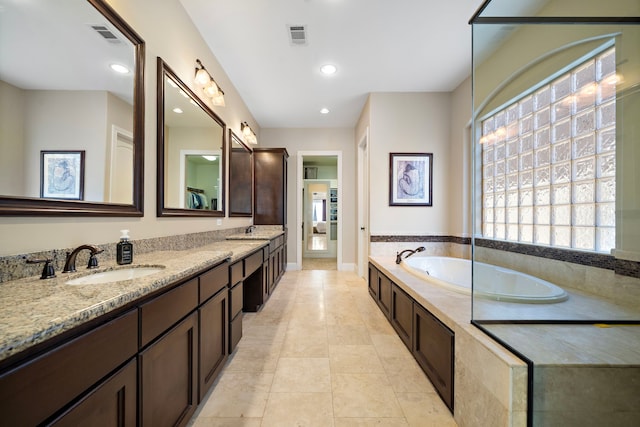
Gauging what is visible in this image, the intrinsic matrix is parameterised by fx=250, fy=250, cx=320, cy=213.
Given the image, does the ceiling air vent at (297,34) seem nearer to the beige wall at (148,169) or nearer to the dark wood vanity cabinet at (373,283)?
the beige wall at (148,169)

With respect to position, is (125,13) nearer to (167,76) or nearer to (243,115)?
(167,76)

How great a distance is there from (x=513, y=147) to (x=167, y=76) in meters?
2.84

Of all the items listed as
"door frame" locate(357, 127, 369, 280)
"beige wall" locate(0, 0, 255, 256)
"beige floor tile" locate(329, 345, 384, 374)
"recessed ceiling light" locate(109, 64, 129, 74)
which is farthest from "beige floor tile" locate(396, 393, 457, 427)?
"door frame" locate(357, 127, 369, 280)

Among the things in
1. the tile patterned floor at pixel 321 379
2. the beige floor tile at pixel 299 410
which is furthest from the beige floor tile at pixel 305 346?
the beige floor tile at pixel 299 410

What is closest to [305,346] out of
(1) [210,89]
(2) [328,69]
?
(1) [210,89]

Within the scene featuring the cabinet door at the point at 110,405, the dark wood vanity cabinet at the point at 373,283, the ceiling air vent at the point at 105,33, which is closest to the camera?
the cabinet door at the point at 110,405

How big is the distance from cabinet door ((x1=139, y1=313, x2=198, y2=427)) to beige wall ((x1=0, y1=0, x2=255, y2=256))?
658mm

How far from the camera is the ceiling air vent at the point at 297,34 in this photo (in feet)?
7.63

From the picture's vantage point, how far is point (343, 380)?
1.67 m

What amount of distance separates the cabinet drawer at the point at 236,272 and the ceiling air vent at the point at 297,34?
7.16ft

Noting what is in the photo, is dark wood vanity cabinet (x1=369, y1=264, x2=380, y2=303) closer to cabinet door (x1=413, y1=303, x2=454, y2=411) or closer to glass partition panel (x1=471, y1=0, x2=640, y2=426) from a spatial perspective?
cabinet door (x1=413, y1=303, x2=454, y2=411)

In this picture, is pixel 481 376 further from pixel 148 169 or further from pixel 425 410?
pixel 148 169

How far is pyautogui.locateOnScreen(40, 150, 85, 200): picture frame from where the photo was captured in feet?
3.42

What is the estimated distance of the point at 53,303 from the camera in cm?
69
